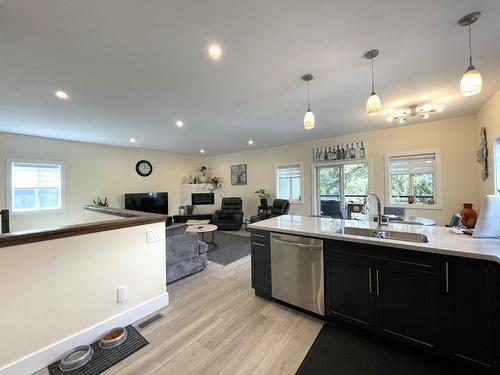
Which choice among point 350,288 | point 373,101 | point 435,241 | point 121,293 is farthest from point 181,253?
point 373,101

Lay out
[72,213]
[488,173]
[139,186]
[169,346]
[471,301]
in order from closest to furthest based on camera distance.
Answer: [471,301], [169,346], [488,173], [72,213], [139,186]

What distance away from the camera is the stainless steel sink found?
74.7 inches

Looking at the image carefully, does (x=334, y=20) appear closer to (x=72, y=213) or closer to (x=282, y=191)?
(x=282, y=191)

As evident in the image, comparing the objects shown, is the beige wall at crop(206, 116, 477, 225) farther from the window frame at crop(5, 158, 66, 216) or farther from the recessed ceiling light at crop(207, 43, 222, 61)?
the window frame at crop(5, 158, 66, 216)

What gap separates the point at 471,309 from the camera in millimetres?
1410

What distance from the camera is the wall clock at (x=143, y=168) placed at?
21.8 ft

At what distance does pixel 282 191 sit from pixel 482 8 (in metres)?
5.45

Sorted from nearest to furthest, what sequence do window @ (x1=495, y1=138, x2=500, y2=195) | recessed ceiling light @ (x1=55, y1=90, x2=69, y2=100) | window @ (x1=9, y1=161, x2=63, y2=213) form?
1. recessed ceiling light @ (x1=55, y1=90, x2=69, y2=100)
2. window @ (x1=495, y1=138, x2=500, y2=195)
3. window @ (x1=9, y1=161, x2=63, y2=213)

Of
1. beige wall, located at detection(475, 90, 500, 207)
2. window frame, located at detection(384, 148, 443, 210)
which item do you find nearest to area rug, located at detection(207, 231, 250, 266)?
window frame, located at detection(384, 148, 443, 210)

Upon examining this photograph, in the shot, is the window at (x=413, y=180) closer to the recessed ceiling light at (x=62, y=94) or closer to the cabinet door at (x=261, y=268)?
the cabinet door at (x=261, y=268)

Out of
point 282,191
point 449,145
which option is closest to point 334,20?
point 449,145

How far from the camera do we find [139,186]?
670cm

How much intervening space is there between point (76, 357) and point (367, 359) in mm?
2312

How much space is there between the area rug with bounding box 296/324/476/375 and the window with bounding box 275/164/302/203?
4.60 m
